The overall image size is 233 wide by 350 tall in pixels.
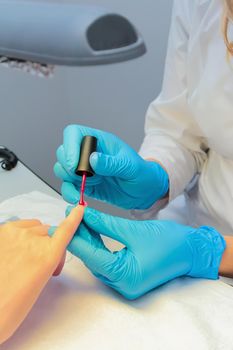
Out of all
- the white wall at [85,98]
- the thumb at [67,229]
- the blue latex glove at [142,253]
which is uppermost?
the thumb at [67,229]

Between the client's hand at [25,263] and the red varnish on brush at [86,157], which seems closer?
the client's hand at [25,263]

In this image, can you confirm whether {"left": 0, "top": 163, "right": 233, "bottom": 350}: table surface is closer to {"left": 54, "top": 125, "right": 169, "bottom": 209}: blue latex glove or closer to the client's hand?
the client's hand

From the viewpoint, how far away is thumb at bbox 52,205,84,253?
0.66m

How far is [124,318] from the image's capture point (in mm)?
657

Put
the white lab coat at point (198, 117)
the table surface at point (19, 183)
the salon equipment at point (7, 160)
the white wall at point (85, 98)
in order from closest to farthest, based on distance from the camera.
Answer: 1. the white lab coat at point (198, 117)
2. the table surface at point (19, 183)
3. the salon equipment at point (7, 160)
4. the white wall at point (85, 98)

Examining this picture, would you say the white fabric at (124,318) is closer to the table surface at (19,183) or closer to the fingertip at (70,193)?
the fingertip at (70,193)

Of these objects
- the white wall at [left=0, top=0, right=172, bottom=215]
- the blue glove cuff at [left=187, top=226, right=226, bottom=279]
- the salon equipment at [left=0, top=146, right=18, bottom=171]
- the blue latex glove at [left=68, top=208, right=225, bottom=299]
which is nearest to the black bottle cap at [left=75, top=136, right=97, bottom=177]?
the blue latex glove at [left=68, top=208, right=225, bottom=299]

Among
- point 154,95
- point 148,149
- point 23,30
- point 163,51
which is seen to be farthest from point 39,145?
point 23,30

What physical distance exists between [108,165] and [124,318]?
0.97 feet

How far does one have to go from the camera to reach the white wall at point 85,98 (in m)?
1.58

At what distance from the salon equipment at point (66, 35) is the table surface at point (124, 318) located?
0.35m

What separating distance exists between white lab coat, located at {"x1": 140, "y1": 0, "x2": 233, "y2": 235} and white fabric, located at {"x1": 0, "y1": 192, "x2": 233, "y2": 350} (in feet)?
0.97

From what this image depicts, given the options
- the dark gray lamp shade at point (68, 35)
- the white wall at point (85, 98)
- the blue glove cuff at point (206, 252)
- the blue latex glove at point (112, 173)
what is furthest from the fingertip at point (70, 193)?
the white wall at point (85, 98)

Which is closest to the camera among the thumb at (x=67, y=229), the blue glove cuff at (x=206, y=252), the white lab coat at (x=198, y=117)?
the thumb at (x=67, y=229)
